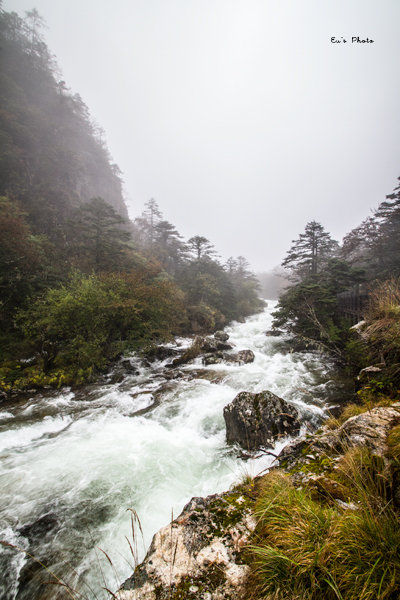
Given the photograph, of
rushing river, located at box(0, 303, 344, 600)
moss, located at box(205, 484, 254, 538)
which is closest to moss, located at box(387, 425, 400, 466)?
moss, located at box(205, 484, 254, 538)

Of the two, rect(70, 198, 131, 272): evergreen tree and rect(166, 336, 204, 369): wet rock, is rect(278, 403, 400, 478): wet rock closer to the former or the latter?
rect(166, 336, 204, 369): wet rock

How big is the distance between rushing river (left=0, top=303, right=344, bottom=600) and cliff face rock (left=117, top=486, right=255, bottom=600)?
27 centimetres

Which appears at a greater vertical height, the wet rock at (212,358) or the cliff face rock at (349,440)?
the cliff face rock at (349,440)

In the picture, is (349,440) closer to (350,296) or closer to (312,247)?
(350,296)

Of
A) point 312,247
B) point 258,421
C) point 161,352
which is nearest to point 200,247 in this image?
point 312,247

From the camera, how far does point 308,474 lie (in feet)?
7.50

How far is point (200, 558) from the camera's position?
1.74m

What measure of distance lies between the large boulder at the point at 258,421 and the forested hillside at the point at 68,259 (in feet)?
21.2

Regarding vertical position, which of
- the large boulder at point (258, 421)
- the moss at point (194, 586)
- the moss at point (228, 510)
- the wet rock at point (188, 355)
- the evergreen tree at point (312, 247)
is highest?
the evergreen tree at point (312, 247)

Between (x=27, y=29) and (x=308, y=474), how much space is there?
55.8 meters

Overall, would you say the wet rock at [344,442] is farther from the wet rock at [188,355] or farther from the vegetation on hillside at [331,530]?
the wet rock at [188,355]

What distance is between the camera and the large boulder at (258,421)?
4.79m

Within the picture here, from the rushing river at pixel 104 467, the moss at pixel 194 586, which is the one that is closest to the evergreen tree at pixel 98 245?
the rushing river at pixel 104 467

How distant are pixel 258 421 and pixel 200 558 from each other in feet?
11.7
